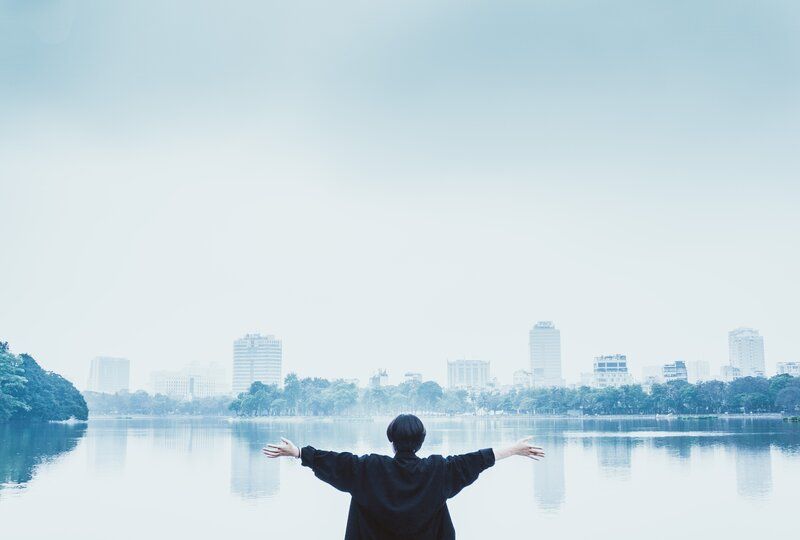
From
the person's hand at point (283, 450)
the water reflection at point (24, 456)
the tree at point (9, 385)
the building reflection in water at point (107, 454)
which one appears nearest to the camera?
the person's hand at point (283, 450)

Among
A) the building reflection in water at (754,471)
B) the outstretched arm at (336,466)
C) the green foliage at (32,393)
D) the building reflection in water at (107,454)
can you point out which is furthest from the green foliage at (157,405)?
the outstretched arm at (336,466)

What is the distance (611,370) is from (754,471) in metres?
158

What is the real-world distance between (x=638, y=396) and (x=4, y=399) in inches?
2593

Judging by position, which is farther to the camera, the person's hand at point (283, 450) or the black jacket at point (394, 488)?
the person's hand at point (283, 450)

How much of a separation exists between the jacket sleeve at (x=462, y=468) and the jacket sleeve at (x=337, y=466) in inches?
14.2

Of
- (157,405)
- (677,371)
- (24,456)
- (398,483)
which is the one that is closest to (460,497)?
(398,483)

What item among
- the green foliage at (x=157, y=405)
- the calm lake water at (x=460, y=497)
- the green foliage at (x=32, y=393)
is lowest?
the green foliage at (x=157, y=405)

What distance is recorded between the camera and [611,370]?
173625 millimetres

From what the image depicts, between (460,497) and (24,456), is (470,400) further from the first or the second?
(460,497)

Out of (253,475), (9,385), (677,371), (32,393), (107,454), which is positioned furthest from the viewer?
(677,371)

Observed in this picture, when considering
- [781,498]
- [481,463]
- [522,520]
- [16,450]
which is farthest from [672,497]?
[16,450]

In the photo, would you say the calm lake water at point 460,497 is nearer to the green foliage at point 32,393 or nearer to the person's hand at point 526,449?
the person's hand at point 526,449

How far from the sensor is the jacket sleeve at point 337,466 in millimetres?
3336

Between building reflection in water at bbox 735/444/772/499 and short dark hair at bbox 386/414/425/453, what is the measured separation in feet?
50.0
